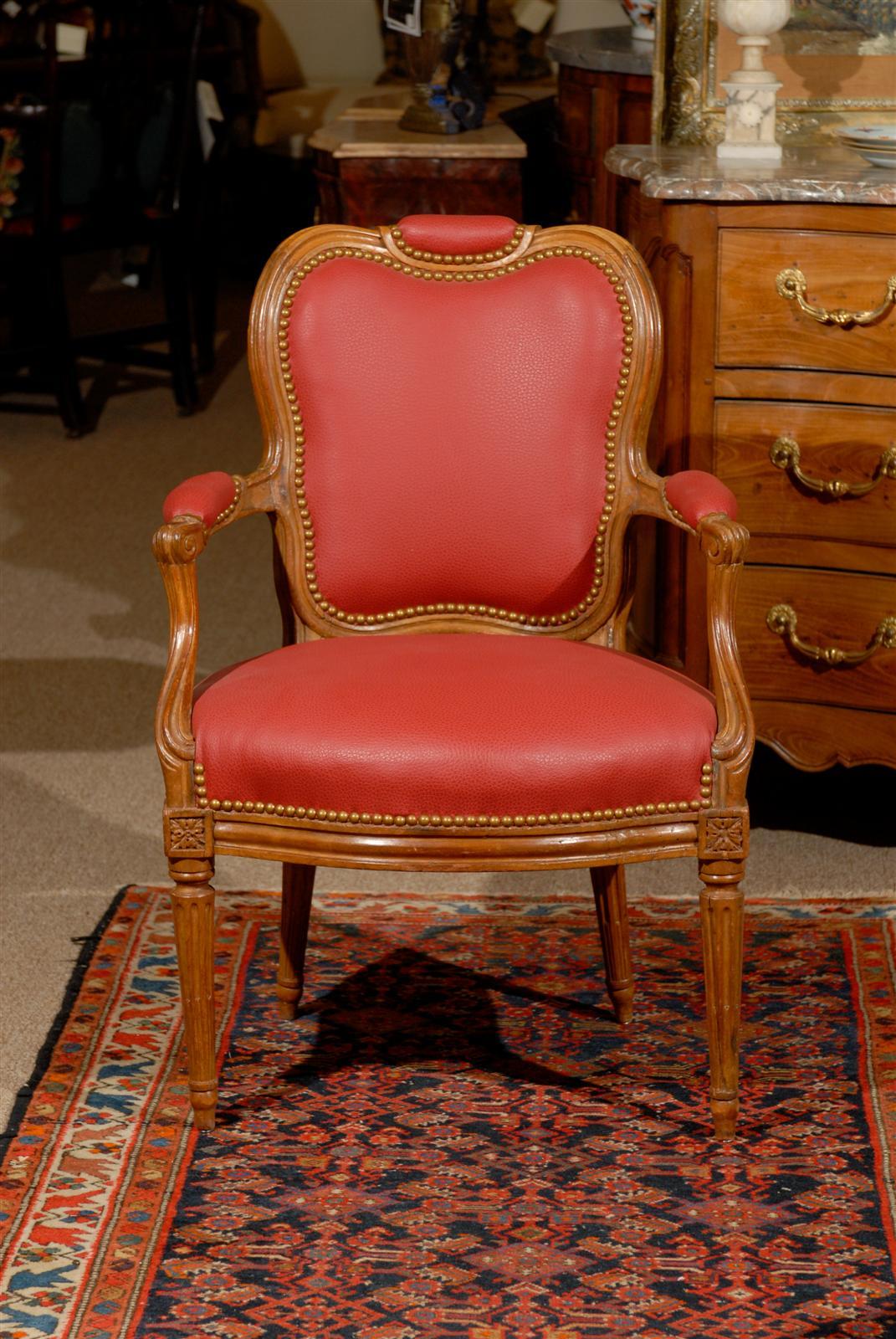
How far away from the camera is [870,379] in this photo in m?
2.83

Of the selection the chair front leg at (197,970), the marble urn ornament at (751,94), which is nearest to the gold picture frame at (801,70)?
the marble urn ornament at (751,94)

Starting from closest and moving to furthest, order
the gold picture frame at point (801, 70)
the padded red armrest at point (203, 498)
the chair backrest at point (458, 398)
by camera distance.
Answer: the padded red armrest at point (203, 498), the chair backrest at point (458, 398), the gold picture frame at point (801, 70)

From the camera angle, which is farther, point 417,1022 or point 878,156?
point 878,156

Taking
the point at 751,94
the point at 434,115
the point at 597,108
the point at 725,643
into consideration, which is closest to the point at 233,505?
the point at 725,643

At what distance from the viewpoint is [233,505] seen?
235 cm

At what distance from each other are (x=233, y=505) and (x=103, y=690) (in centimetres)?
155

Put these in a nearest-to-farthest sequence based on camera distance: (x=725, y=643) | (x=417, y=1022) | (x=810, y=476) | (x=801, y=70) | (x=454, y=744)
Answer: (x=454, y=744) < (x=725, y=643) < (x=417, y=1022) < (x=810, y=476) < (x=801, y=70)

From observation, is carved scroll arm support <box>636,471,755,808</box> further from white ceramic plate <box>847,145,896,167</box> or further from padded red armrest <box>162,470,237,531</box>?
white ceramic plate <box>847,145,896,167</box>

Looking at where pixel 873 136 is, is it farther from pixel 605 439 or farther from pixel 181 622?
pixel 181 622

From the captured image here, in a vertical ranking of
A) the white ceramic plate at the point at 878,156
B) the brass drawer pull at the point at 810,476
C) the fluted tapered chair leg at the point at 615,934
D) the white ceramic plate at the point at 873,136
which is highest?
the white ceramic plate at the point at 873,136

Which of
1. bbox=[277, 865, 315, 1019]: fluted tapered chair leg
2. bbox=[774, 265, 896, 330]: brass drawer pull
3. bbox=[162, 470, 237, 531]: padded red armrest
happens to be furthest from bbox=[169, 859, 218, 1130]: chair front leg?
bbox=[774, 265, 896, 330]: brass drawer pull

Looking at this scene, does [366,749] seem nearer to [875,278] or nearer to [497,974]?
[497,974]

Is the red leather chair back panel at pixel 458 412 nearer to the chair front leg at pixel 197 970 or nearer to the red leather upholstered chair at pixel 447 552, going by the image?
the red leather upholstered chair at pixel 447 552

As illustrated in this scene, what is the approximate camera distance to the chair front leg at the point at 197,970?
7.04 feet
